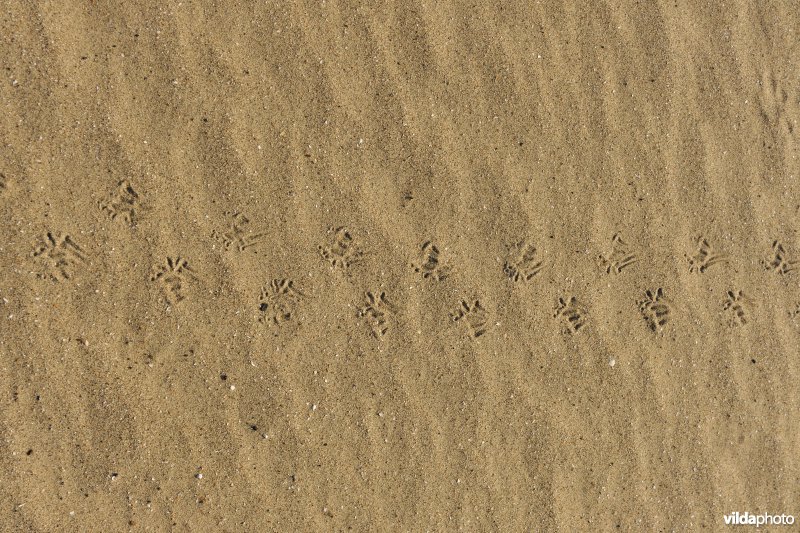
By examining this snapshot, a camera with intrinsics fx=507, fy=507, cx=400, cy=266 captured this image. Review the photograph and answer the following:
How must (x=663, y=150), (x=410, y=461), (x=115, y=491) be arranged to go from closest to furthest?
A: 1. (x=115, y=491)
2. (x=410, y=461)
3. (x=663, y=150)

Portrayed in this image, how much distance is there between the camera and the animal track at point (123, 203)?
2.05 m

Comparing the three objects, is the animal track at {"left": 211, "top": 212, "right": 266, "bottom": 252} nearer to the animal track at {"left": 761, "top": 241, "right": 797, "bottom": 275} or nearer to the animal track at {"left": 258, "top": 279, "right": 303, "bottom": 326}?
the animal track at {"left": 258, "top": 279, "right": 303, "bottom": 326}

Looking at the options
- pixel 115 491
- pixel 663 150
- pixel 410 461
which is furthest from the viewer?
pixel 663 150

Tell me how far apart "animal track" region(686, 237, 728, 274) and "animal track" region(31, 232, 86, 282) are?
2.67 m

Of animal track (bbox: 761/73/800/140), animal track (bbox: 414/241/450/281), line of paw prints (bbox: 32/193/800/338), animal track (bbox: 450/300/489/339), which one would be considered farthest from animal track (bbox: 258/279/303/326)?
animal track (bbox: 761/73/800/140)

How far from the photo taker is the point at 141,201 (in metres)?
2.07

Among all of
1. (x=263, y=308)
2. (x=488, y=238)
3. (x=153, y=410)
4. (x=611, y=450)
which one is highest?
(x=488, y=238)

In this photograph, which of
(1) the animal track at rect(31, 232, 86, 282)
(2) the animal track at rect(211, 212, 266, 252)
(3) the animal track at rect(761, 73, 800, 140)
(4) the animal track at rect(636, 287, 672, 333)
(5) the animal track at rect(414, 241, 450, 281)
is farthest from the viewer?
(3) the animal track at rect(761, 73, 800, 140)

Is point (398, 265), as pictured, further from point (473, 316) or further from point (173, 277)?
point (173, 277)

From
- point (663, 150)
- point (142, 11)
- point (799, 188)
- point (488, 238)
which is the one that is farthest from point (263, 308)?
point (799, 188)

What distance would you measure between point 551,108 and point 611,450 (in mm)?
1569

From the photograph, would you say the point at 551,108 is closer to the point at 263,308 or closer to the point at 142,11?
→ the point at 263,308

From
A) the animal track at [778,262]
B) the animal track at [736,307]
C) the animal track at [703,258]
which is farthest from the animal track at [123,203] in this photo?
the animal track at [778,262]

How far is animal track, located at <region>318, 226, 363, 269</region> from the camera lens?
7.11ft
